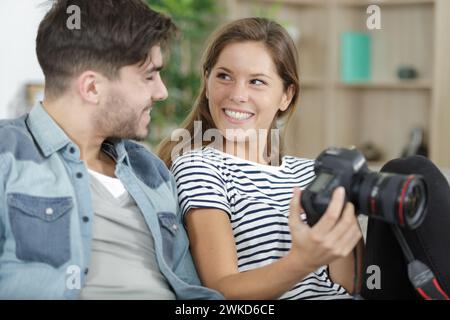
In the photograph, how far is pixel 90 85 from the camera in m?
1.23

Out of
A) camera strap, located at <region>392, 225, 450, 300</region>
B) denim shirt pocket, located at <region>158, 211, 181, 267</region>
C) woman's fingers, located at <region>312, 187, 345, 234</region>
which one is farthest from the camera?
denim shirt pocket, located at <region>158, 211, 181, 267</region>

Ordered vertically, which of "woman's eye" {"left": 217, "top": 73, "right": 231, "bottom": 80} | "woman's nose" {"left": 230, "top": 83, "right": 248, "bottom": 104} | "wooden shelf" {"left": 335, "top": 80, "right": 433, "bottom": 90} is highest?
"woman's eye" {"left": 217, "top": 73, "right": 231, "bottom": 80}

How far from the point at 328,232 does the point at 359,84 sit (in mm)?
2947

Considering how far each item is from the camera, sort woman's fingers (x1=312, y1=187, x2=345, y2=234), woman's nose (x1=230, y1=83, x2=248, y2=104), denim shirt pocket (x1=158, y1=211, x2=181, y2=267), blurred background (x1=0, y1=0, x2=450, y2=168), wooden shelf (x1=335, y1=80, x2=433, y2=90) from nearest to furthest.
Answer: woman's fingers (x1=312, y1=187, x2=345, y2=234) < denim shirt pocket (x1=158, y1=211, x2=181, y2=267) < woman's nose (x1=230, y1=83, x2=248, y2=104) < blurred background (x1=0, y1=0, x2=450, y2=168) < wooden shelf (x1=335, y1=80, x2=433, y2=90)

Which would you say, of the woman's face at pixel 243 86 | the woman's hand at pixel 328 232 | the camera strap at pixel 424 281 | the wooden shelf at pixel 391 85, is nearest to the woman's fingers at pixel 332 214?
the woman's hand at pixel 328 232

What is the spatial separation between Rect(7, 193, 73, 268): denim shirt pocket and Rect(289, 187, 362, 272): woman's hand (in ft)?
1.22

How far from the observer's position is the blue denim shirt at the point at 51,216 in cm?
109

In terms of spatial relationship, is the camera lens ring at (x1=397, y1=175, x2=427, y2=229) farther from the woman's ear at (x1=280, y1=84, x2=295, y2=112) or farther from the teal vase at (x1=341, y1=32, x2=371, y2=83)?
the teal vase at (x1=341, y1=32, x2=371, y2=83)

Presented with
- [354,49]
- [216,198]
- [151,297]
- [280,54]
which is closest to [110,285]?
[151,297]

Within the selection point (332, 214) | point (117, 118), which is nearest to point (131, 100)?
point (117, 118)

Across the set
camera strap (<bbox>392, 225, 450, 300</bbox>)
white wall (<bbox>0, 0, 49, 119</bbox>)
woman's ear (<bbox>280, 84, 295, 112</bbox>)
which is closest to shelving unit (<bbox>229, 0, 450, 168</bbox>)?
white wall (<bbox>0, 0, 49, 119</bbox>)

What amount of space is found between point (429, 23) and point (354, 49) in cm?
43

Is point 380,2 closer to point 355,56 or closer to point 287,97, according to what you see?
point 355,56

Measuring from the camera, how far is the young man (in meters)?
1.10
